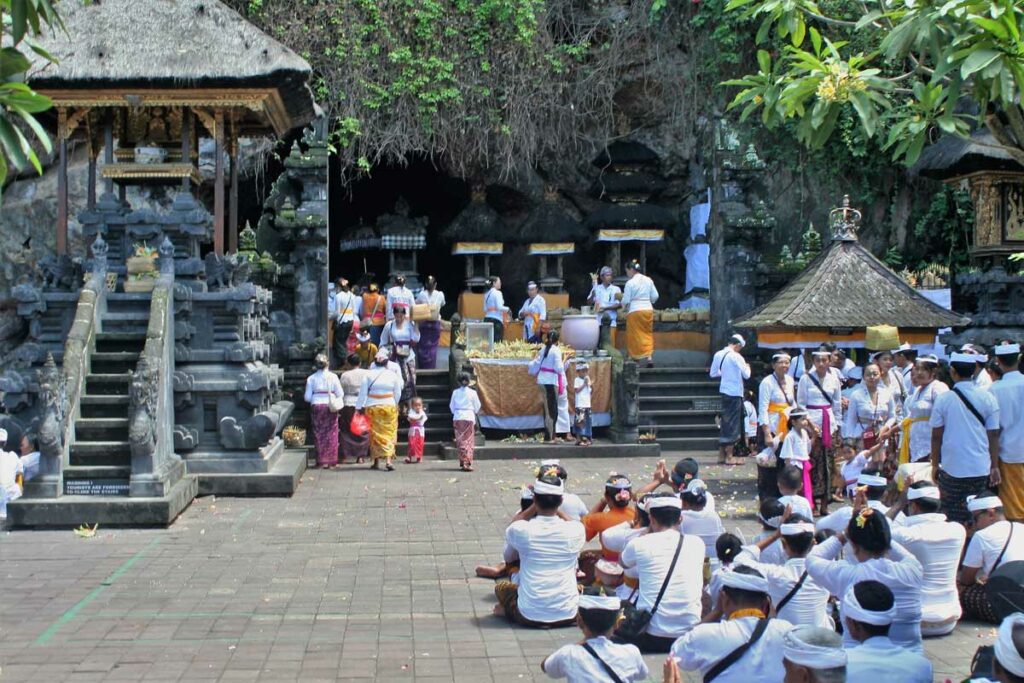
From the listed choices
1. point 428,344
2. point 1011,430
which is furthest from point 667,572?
point 428,344

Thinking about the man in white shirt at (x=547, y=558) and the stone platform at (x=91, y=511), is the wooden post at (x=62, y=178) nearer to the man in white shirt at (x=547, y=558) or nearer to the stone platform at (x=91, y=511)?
the stone platform at (x=91, y=511)

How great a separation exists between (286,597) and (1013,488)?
6.20 meters

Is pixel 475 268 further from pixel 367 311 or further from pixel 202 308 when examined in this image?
pixel 202 308

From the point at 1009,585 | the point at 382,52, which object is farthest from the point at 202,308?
the point at 382,52

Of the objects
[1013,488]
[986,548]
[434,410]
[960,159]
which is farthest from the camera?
[960,159]

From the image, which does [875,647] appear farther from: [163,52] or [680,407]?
[680,407]

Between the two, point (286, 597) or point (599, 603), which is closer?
point (599, 603)

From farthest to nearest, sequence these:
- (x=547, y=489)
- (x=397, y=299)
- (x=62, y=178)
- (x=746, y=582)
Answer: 1. (x=397, y=299)
2. (x=62, y=178)
3. (x=547, y=489)
4. (x=746, y=582)

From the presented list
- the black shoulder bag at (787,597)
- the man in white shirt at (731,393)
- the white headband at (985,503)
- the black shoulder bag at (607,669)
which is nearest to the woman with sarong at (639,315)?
the man in white shirt at (731,393)

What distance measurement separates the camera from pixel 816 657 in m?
4.59

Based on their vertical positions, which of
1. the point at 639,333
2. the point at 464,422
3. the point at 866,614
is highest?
the point at 639,333

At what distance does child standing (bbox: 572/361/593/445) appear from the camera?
18594 millimetres

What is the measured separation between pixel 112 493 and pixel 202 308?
10.1ft

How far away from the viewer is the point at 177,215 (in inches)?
624
